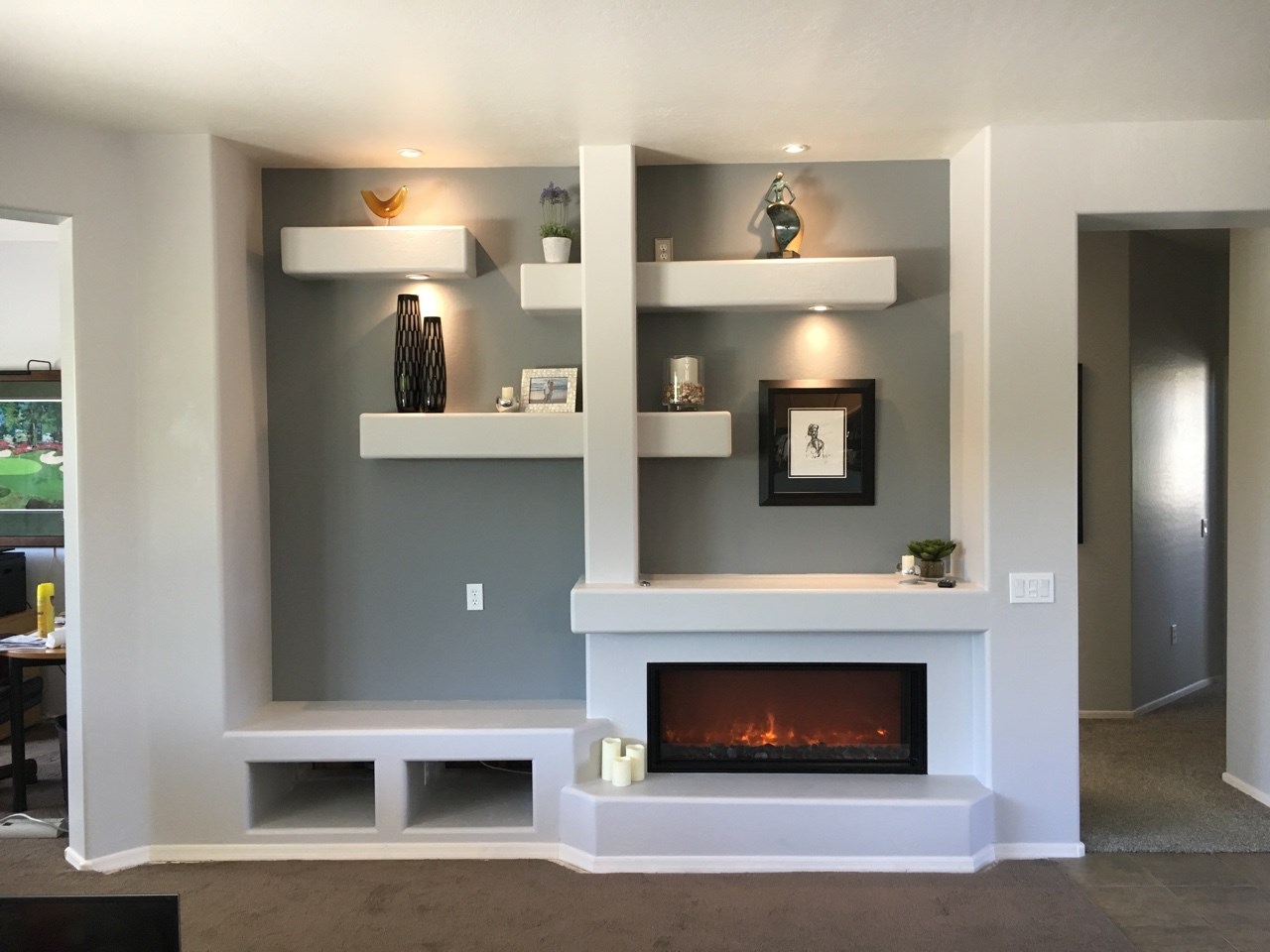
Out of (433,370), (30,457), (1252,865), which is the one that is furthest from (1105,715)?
(30,457)

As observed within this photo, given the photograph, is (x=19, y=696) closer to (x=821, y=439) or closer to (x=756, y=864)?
(x=756, y=864)

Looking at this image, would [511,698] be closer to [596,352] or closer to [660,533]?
[660,533]

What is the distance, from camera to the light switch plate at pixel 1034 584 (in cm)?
333

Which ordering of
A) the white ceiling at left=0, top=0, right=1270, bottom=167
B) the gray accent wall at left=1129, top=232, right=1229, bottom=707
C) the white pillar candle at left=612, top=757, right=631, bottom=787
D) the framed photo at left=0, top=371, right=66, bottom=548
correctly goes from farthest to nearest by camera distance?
Result: 1. the gray accent wall at left=1129, top=232, right=1229, bottom=707
2. the framed photo at left=0, top=371, right=66, bottom=548
3. the white pillar candle at left=612, top=757, right=631, bottom=787
4. the white ceiling at left=0, top=0, right=1270, bottom=167

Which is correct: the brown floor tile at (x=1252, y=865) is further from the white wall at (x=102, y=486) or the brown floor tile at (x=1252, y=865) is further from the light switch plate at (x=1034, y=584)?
the white wall at (x=102, y=486)

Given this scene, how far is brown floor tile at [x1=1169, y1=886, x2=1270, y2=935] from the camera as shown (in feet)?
9.45

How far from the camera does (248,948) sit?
2777 mm

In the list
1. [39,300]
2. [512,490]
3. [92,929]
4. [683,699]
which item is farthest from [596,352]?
[39,300]

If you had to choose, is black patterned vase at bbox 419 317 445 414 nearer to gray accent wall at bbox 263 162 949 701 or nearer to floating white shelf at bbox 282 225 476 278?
gray accent wall at bbox 263 162 949 701

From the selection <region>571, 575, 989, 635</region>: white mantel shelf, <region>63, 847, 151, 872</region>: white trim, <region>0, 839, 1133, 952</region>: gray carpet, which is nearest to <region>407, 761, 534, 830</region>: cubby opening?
<region>0, 839, 1133, 952</region>: gray carpet

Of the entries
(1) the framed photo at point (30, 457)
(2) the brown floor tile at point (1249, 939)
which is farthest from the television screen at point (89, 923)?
(1) the framed photo at point (30, 457)

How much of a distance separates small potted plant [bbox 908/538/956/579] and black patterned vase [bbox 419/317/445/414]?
74.8 inches

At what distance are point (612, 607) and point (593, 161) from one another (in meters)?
1.65

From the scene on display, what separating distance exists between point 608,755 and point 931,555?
142 cm
